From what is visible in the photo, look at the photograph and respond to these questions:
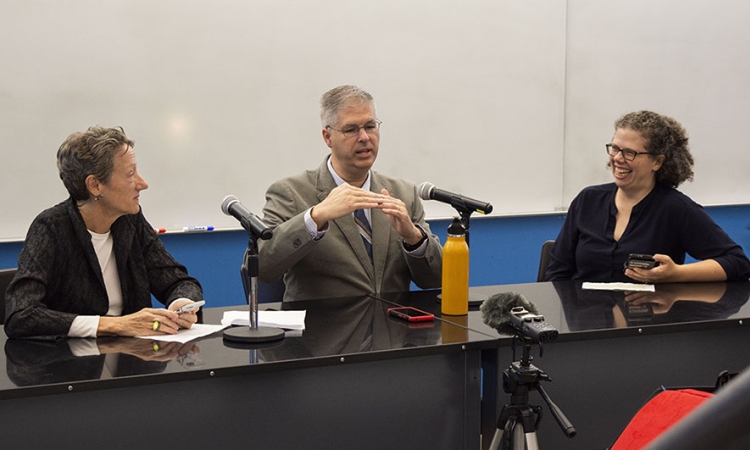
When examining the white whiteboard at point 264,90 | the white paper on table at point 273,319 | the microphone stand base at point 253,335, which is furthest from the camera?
the white whiteboard at point 264,90

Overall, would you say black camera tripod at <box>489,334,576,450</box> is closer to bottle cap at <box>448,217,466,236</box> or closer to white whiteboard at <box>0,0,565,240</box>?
bottle cap at <box>448,217,466,236</box>

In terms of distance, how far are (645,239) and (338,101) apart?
1191mm

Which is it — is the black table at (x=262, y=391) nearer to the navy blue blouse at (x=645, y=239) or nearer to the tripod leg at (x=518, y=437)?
the tripod leg at (x=518, y=437)

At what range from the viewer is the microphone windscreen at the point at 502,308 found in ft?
6.64

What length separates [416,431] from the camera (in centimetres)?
199

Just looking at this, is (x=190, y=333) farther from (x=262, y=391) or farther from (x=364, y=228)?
(x=364, y=228)

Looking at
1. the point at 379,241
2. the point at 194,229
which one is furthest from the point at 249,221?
the point at 194,229

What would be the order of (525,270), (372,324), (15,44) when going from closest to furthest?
(372,324) < (15,44) < (525,270)

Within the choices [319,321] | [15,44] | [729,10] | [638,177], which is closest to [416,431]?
[319,321]

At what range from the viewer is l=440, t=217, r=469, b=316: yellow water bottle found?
2.22 metres

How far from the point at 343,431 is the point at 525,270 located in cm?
280

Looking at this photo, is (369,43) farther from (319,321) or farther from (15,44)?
(319,321)

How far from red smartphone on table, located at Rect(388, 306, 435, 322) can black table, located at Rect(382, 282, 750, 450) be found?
0.21 ft

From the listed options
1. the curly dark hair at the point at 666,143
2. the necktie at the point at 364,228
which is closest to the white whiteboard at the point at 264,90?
the necktie at the point at 364,228
